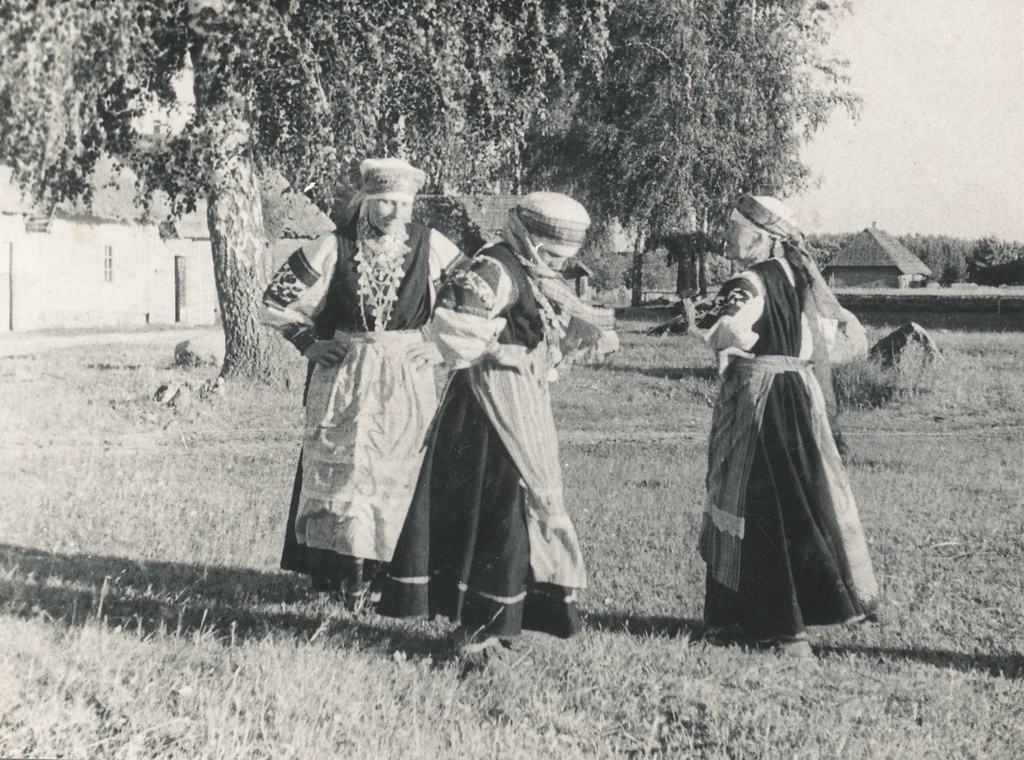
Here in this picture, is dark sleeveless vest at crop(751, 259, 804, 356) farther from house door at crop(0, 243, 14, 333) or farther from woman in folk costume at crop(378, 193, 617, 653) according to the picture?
house door at crop(0, 243, 14, 333)

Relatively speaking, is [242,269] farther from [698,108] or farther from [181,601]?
[698,108]

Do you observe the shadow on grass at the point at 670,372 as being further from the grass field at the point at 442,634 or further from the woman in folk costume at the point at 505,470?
the woman in folk costume at the point at 505,470

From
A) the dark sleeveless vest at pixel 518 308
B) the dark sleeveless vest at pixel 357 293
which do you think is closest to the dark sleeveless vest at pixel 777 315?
the dark sleeveless vest at pixel 518 308

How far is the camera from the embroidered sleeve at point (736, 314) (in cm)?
437

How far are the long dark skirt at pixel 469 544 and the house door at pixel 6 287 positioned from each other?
10.2m

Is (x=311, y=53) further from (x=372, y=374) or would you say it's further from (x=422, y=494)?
(x=422, y=494)

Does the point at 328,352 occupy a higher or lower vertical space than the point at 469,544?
higher

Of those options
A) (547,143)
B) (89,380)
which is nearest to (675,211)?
(547,143)

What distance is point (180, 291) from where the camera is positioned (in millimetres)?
26297

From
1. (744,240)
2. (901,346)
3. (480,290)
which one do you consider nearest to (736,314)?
(744,240)

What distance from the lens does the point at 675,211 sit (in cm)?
2084

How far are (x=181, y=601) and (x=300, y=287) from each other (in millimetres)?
1673

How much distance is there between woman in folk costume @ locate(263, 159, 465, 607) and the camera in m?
4.73

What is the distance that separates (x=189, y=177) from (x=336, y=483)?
4367mm
